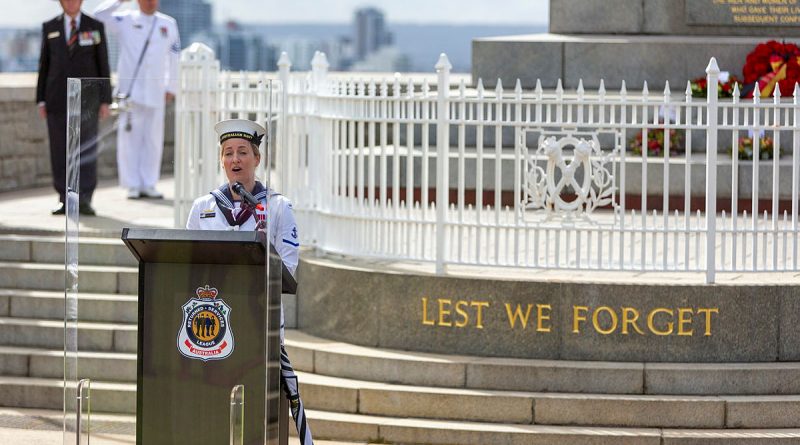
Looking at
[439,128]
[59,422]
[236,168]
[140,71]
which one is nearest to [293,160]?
[439,128]

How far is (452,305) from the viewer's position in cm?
992

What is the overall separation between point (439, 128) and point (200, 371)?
421 centimetres

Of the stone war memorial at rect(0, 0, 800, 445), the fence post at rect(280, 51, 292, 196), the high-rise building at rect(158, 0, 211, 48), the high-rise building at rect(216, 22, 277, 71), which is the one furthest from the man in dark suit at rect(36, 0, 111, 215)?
the high-rise building at rect(158, 0, 211, 48)

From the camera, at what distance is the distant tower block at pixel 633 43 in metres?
15.3

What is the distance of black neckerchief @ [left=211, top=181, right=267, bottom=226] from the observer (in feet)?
20.9

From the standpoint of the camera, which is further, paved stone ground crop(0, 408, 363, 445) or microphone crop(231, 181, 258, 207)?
paved stone ground crop(0, 408, 363, 445)

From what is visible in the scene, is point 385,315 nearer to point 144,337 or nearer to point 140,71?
point 144,337

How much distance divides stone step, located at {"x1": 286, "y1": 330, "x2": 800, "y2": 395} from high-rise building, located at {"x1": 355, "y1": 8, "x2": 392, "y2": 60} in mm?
135233

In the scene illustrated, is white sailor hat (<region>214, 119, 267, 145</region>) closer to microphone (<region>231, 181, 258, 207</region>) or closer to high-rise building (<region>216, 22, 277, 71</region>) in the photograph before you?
microphone (<region>231, 181, 258, 207</region>)

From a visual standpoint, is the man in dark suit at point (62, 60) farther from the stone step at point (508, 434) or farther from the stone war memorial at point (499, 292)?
the stone step at point (508, 434)

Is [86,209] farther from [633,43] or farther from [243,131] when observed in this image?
[243,131]

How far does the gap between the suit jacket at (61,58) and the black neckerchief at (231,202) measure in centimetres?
698

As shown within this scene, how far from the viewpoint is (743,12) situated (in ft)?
51.8

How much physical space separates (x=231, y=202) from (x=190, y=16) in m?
152
